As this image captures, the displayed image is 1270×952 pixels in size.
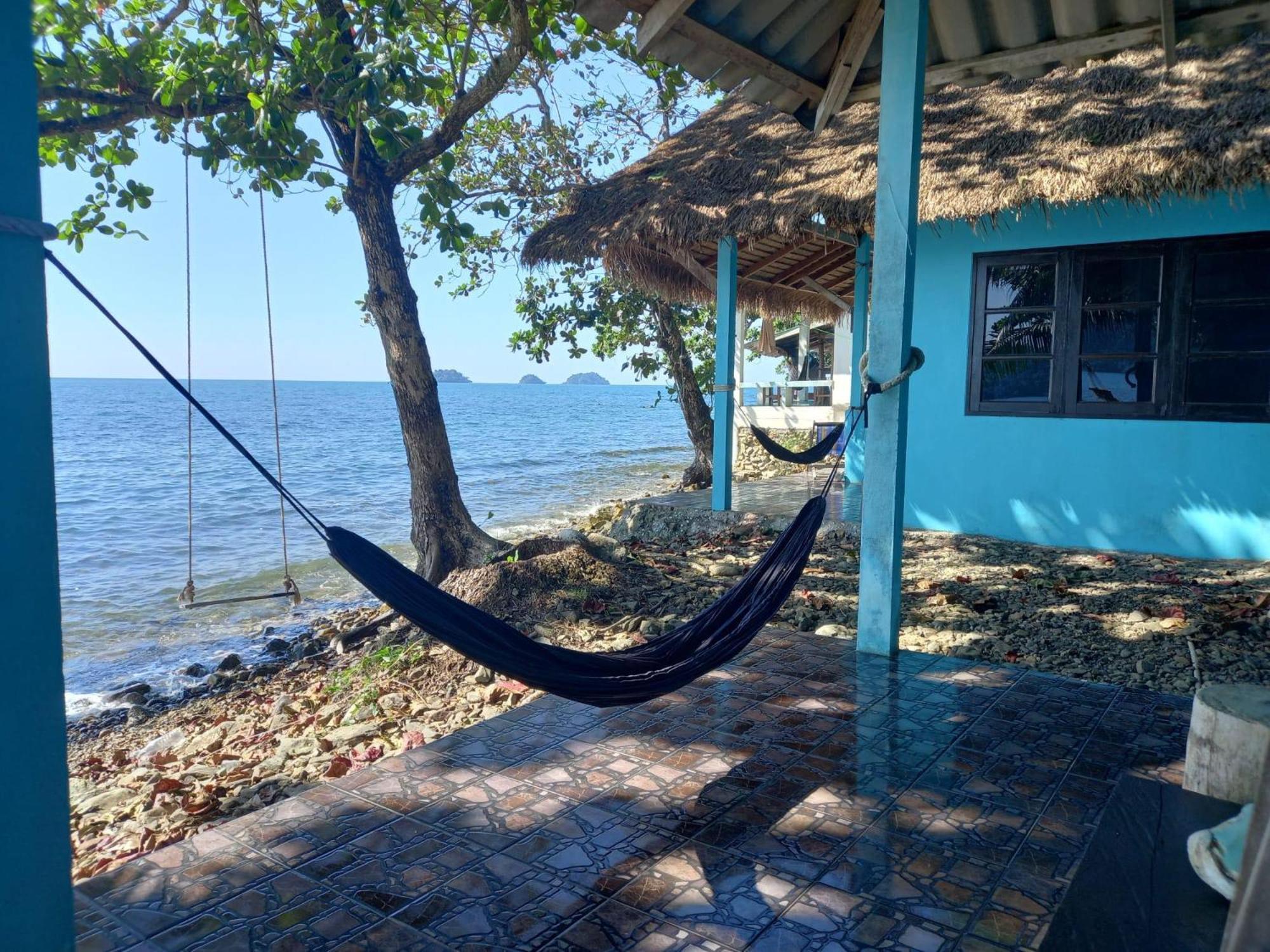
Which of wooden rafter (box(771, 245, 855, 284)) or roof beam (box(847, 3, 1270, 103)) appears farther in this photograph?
wooden rafter (box(771, 245, 855, 284))

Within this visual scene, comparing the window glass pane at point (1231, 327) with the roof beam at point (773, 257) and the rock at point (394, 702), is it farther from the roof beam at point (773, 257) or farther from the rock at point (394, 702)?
the rock at point (394, 702)

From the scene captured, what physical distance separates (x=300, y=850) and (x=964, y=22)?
123 inches

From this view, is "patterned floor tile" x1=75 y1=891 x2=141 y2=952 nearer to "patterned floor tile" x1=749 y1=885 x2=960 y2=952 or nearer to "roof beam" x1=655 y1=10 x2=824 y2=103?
"patterned floor tile" x1=749 y1=885 x2=960 y2=952

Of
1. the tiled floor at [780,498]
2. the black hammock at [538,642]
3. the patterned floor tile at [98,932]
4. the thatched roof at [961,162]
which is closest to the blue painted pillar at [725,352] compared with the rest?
the thatched roof at [961,162]

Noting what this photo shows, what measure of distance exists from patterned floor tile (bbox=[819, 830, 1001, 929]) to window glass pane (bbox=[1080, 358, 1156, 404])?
3824 millimetres

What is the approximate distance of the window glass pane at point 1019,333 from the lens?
479cm

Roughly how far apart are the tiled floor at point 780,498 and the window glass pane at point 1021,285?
1537 millimetres

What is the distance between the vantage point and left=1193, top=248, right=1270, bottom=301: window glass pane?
4223 mm

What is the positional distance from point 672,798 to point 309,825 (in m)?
0.76

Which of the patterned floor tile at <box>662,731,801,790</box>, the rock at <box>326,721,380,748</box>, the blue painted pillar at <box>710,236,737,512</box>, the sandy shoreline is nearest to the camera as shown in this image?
the patterned floor tile at <box>662,731,801,790</box>

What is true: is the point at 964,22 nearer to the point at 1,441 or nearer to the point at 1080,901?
the point at 1080,901

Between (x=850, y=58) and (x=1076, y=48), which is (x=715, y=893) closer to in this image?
(x=850, y=58)

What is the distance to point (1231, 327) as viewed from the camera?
4.31 meters

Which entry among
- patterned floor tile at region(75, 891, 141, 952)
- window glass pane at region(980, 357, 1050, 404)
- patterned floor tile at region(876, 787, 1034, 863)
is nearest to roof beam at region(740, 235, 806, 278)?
window glass pane at region(980, 357, 1050, 404)
